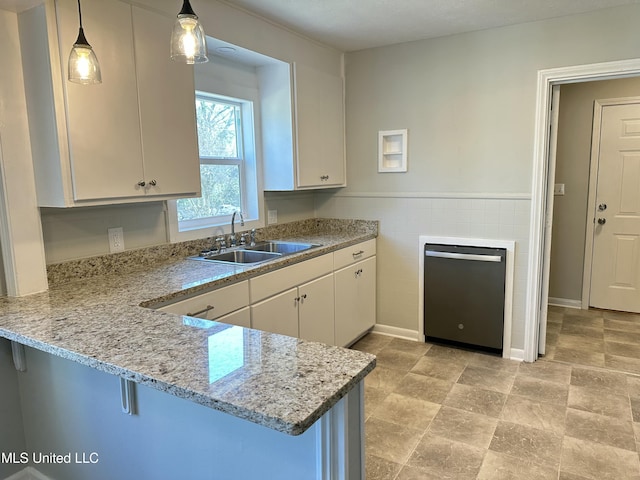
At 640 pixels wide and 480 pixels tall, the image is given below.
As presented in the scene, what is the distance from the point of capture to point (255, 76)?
10.6ft

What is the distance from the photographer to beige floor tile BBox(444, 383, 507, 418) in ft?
8.54

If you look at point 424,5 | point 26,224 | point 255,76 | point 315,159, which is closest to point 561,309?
point 315,159

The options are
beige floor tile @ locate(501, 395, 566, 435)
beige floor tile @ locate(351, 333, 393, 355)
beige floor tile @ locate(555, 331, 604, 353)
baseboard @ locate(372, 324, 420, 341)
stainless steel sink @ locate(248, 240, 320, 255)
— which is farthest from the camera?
baseboard @ locate(372, 324, 420, 341)

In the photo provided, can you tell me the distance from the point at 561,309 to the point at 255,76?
3.70 metres

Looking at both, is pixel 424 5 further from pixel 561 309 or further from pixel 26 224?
pixel 561 309

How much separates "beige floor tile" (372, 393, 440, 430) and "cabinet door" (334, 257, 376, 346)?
69cm

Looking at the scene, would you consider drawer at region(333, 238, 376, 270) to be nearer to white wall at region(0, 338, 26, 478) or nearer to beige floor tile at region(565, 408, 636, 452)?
beige floor tile at region(565, 408, 636, 452)

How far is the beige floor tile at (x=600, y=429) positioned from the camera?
7.45 feet

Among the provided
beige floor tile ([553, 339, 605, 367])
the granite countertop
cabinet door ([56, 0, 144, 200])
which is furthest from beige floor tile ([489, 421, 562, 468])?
cabinet door ([56, 0, 144, 200])

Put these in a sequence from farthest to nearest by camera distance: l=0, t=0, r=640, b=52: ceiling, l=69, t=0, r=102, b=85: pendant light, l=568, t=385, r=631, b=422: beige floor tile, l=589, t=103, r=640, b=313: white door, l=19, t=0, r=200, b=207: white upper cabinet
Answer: l=589, t=103, r=640, b=313: white door → l=0, t=0, r=640, b=52: ceiling → l=568, t=385, r=631, b=422: beige floor tile → l=19, t=0, r=200, b=207: white upper cabinet → l=69, t=0, r=102, b=85: pendant light

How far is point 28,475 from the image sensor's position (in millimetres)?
1962

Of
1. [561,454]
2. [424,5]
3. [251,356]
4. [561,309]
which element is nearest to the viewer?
[251,356]

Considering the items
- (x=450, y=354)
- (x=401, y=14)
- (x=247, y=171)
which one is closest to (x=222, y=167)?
(x=247, y=171)

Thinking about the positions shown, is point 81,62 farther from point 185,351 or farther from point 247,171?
point 247,171
